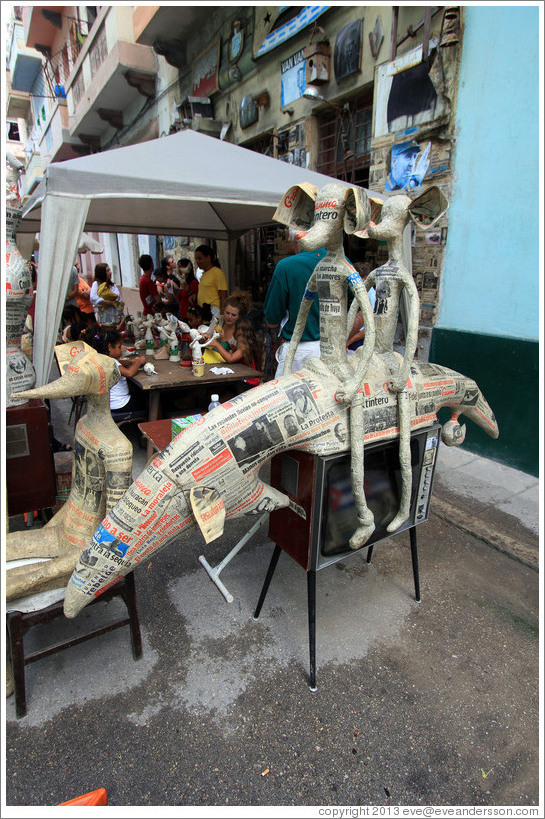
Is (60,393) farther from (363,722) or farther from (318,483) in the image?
(363,722)

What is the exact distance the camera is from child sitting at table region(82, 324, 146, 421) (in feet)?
12.3

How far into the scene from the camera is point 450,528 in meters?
3.43

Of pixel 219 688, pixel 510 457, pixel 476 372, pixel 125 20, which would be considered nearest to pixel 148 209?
pixel 476 372

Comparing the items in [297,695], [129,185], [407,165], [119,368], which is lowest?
[297,695]

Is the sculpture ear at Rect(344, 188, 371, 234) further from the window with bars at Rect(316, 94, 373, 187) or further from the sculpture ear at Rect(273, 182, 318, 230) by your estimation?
the window with bars at Rect(316, 94, 373, 187)

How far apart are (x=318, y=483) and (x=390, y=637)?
115 centimetres

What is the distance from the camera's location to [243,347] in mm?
5082

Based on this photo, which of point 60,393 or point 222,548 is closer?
point 60,393

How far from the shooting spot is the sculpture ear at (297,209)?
6.18 ft

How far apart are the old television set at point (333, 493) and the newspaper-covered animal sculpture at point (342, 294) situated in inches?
3.2

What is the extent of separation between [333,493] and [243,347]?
332cm

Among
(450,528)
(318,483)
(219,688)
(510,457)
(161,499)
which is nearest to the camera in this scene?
(161,499)

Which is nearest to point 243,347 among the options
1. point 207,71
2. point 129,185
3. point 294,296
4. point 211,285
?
point 294,296

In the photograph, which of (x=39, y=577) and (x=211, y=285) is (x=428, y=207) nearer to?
(x=39, y=577)
